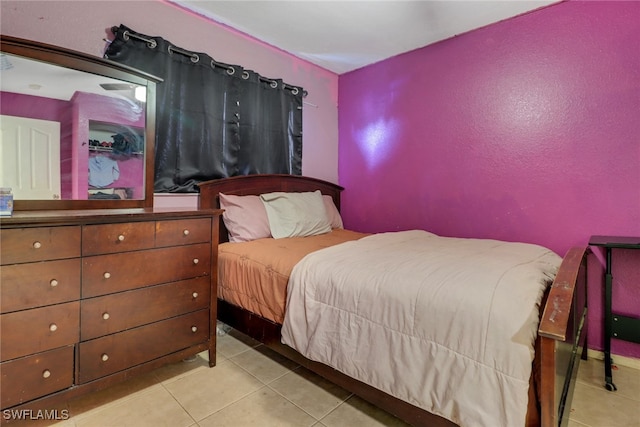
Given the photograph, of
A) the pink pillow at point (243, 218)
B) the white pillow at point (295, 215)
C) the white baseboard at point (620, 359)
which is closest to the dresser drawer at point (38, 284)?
the pink pillow at point (243, 218)

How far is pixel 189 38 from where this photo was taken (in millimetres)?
2338

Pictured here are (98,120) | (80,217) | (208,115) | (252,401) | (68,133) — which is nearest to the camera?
(80,217)

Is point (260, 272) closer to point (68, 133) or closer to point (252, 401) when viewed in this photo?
point (252, 401)

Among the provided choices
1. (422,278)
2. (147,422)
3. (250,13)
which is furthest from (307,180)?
(147,422)

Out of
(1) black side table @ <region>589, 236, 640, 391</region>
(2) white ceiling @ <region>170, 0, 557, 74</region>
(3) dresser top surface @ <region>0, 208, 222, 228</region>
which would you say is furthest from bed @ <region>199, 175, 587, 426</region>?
(2) white ceiling @ <region>170, 0, 557, 74</region>

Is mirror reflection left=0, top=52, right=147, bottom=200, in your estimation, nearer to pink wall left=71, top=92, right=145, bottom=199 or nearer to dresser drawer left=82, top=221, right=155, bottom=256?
pink wall left=71, top=92, right=145, bottom=199

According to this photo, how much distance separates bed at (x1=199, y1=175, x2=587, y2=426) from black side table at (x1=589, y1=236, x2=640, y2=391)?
0.12m

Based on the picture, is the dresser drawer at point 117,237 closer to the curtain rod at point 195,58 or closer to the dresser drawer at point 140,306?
the dresser drawer at point 140,306

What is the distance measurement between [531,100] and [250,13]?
210 centimetres

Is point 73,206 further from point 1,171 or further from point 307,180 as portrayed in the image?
point 307,180

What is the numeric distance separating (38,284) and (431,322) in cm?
150

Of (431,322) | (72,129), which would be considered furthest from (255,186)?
(431,322)

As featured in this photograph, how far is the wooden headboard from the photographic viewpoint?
240 cm

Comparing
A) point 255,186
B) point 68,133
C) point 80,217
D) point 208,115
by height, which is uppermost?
point 208,115
